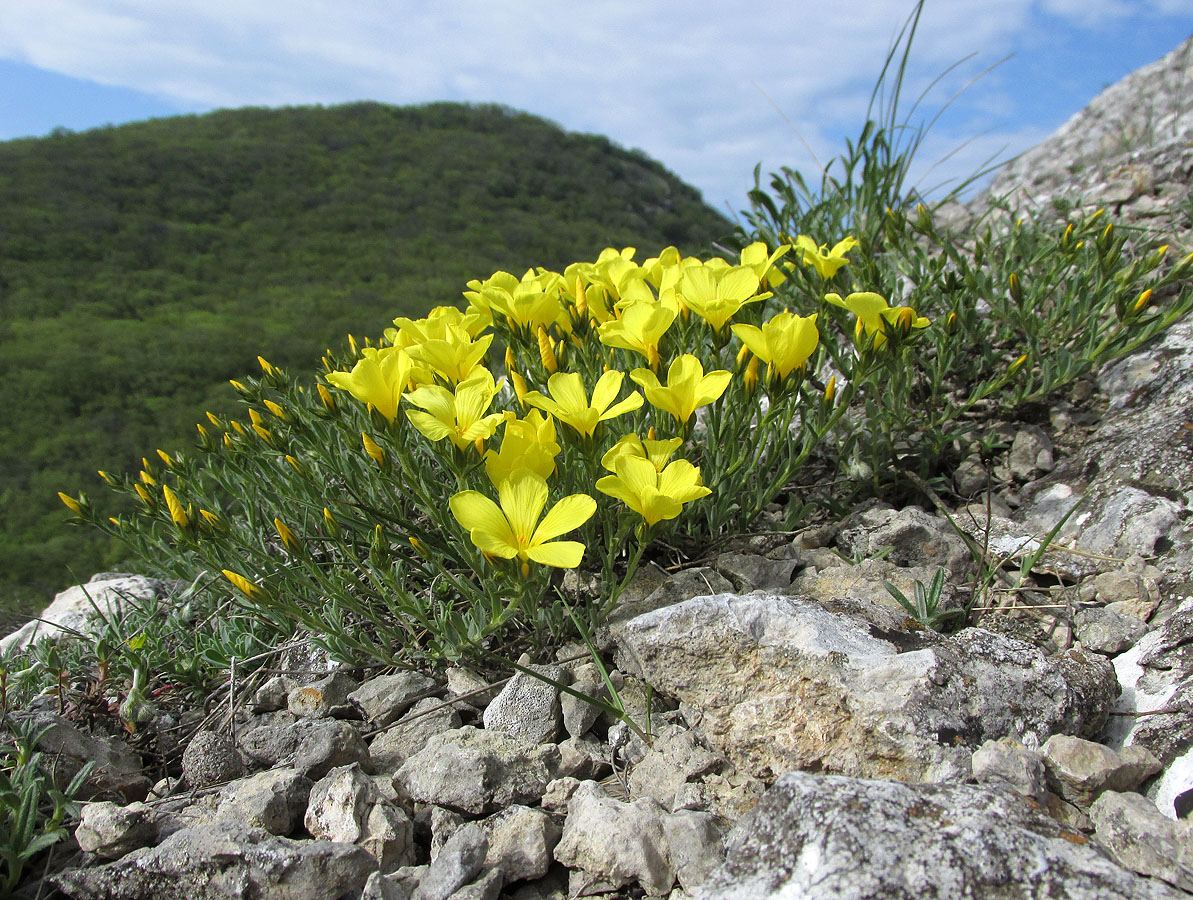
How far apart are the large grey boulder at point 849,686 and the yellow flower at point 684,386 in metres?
0.53

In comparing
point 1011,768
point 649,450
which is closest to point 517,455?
point 649,450

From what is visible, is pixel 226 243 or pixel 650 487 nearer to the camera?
pixel 650 487

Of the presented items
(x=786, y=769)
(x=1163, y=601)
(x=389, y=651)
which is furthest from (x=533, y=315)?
(x=1163, y=601)

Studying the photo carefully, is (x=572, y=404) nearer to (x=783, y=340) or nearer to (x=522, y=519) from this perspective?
(x=522, y=519)

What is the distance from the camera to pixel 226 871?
1.39m

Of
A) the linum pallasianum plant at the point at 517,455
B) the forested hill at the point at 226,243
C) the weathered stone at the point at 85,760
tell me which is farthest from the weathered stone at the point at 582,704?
the forested hill at the point at 226,243

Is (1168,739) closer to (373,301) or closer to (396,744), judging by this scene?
(396,744)

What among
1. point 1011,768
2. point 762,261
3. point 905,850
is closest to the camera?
point 905,850

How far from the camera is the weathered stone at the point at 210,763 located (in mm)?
1847

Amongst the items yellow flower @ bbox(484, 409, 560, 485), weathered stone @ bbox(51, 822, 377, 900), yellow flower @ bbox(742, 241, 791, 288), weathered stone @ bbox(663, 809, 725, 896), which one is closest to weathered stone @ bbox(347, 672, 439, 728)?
weathered stone @ bbox(51, 822, 377, 900)

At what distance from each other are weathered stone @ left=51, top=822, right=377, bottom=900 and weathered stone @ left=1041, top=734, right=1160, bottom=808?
1.44m

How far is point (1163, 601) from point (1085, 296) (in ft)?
5.01

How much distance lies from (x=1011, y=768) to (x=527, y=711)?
3.73 ft

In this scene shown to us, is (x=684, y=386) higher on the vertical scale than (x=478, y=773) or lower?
higher
